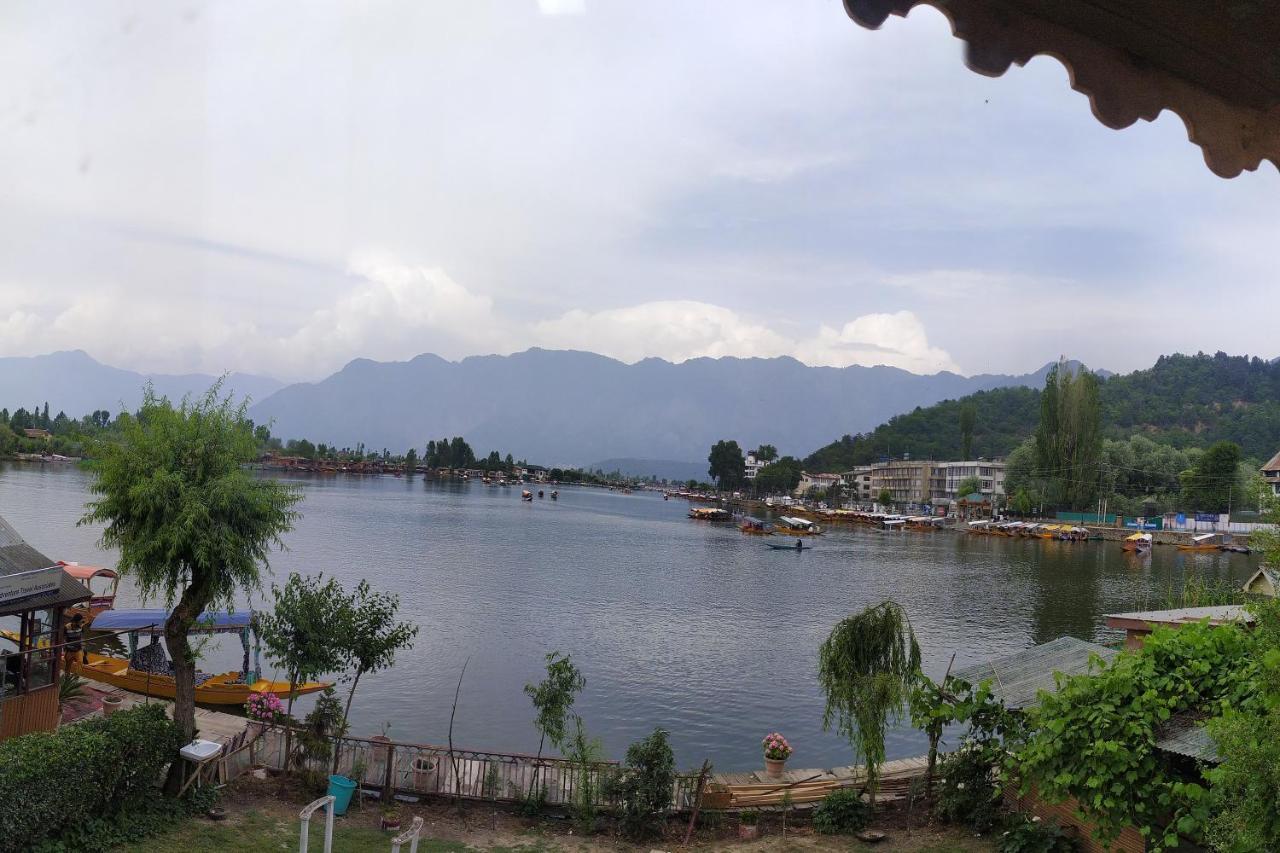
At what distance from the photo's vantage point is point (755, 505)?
184 meters

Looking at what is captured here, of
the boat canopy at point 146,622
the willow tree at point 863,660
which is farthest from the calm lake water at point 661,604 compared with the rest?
the willow tree at point 863,660

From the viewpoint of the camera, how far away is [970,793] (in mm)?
15352

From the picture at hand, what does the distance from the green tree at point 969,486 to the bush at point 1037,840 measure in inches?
5096

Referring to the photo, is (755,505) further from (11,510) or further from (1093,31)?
(1093,31)

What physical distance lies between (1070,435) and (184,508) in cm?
11014

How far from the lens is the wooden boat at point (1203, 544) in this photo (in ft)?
299

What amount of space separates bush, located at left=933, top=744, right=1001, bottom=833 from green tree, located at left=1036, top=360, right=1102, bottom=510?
9904 cm

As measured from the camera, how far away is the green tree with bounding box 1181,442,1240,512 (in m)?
106

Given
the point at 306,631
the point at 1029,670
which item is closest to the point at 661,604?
the point at 306,631

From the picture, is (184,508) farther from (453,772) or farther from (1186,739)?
(1186,739)

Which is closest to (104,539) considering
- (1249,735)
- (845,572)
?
(1249,735)

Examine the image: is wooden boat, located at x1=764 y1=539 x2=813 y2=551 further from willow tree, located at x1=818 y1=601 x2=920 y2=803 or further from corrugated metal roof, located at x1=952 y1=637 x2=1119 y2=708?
willow tree, located at x1=818 y1=601 x2=920 y2=803

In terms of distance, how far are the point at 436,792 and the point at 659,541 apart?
73.7 m

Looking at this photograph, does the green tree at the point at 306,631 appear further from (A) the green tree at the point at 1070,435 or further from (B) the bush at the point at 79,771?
(A) the green tree at the point at 1070,435
